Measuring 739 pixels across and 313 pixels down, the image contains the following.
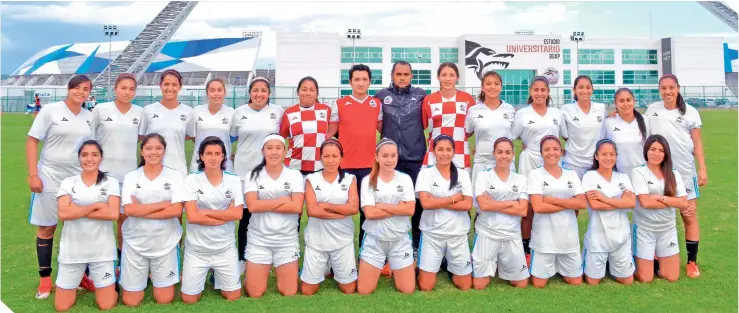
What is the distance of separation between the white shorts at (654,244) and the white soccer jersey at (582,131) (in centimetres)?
77

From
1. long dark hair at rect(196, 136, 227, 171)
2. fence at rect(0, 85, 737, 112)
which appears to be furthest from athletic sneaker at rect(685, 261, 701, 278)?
fence at rect(0, 85, 737, 112)

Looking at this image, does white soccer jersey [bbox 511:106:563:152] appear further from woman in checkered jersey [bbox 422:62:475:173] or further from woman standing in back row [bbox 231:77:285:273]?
woman standing in back row [bbox 231:77:285:273]

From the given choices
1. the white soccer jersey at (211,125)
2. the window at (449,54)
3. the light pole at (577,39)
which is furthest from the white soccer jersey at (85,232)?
the light pole at (577,39)

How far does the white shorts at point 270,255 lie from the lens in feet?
13.5

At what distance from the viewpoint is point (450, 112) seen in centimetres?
482

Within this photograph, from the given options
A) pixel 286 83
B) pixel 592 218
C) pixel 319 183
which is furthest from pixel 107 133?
pixel 286 83

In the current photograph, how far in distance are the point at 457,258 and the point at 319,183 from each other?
130cm

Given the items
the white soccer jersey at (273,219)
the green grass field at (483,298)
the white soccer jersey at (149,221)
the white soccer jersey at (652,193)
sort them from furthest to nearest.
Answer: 1. the white soccer jersey at (652,193)
2. the white soccer jersey at (273,219)
3. the white soccer jersey at (149,221)
4. the green grass field at (483,298)

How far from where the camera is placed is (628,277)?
4.38m

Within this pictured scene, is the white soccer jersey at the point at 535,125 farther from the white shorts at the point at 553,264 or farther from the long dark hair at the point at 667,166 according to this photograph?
the white shorts at the point at 553,264

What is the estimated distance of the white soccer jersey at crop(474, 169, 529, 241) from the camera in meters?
4.27

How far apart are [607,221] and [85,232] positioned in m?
4.15

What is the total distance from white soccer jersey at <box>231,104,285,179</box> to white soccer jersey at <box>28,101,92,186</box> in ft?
4.05

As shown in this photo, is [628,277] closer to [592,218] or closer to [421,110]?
[592,218]
